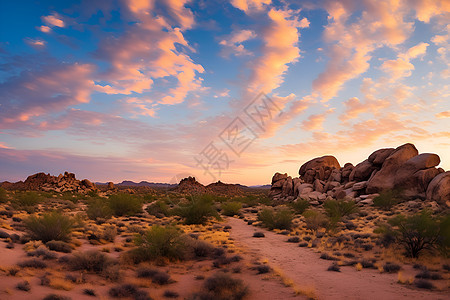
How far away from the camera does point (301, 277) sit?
34.4ft

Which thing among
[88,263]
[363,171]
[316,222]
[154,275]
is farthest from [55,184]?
[154,275]

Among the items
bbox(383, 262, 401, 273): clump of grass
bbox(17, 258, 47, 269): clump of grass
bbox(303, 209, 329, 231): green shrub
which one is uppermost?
bbox(303, 209, 329, 231): green shrub

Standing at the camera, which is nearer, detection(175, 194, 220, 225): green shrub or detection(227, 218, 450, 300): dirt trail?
detection(227, 218, 450, 300): dirt trail

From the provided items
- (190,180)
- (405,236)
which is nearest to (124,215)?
(405,236)

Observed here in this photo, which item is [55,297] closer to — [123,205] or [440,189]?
[123,205]

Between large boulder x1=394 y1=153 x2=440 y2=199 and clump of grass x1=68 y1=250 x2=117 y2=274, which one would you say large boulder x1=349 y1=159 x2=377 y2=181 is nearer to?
large boulder x1=394 y1=153 x2=440 y2=199

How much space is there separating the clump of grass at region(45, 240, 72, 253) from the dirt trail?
8.76 m

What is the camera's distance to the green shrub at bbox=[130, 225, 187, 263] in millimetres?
12016

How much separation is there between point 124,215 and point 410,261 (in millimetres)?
24297

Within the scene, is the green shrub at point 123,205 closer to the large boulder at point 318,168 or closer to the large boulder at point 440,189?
the large boulder at point 440,189

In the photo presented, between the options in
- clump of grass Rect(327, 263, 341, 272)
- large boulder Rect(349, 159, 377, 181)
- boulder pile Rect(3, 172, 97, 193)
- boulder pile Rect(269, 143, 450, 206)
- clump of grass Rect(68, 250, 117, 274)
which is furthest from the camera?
boulder pile Rect(3, 172, 97, 193)

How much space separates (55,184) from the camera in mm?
68188

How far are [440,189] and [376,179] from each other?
862 centimetres

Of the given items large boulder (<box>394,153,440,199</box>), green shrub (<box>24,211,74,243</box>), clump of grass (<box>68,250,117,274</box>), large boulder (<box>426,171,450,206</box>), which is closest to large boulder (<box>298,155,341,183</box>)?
large boulder (<box>394,153,440,199</box>)
